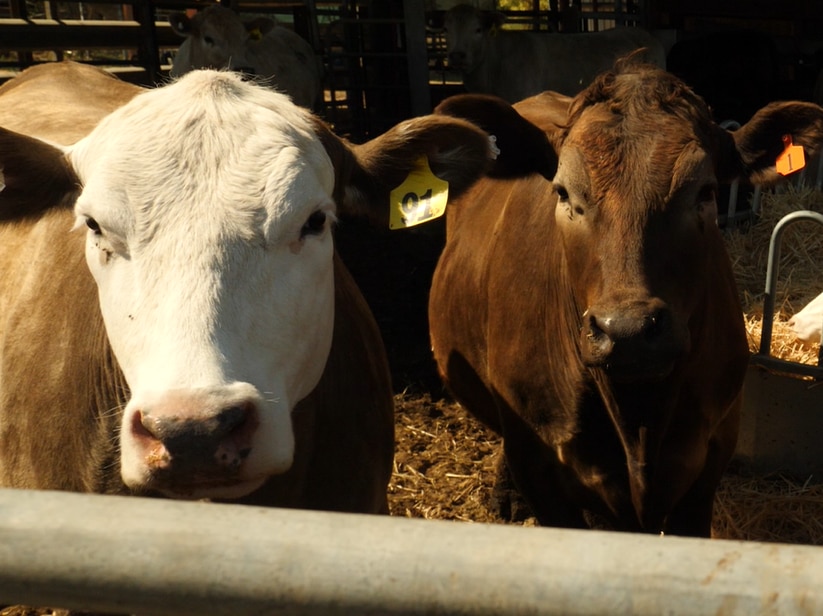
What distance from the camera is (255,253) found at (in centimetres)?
210

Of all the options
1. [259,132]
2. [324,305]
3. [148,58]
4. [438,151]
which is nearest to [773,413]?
[438,151]

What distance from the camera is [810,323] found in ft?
A: 15.4

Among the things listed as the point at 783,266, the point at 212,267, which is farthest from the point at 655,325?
the point at 783,266

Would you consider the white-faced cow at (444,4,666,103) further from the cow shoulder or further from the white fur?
the cow shoulder

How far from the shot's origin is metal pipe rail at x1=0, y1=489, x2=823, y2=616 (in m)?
0.79

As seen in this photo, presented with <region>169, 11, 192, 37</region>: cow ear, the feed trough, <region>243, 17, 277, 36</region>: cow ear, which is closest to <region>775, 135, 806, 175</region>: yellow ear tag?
the feed trough

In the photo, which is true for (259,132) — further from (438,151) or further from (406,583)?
(406,583)

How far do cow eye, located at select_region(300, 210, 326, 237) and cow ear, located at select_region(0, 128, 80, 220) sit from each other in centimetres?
69

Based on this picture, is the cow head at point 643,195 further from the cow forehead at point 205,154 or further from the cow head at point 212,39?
the cow head at point 212,39

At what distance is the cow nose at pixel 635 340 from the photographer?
2541 millimetres

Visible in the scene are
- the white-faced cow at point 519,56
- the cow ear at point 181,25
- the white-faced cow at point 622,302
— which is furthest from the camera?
the white-faced cow at point 519,56

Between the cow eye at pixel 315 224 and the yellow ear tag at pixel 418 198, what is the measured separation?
509mm

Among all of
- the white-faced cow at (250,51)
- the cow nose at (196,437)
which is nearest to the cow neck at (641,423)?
the cow nose at (196,437)

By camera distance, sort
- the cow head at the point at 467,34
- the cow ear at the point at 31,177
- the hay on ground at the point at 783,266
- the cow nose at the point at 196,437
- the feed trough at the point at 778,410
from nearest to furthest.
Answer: the cow nose at the point at 196,437
the cow ear at the point at 31,177
the feed trough at the point at 778,410
the hay on ground at the point at 783,266
the cow head at the point at 467,34
